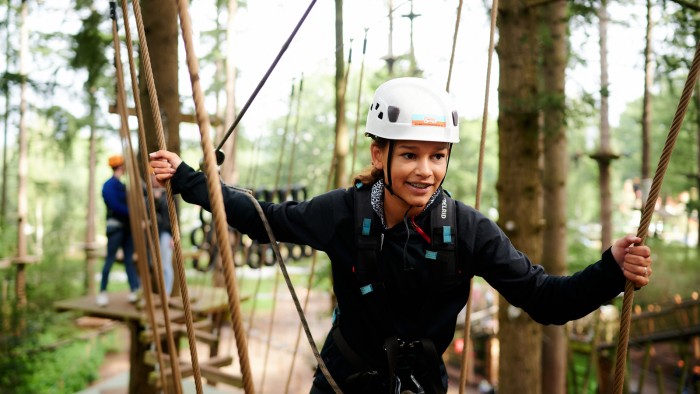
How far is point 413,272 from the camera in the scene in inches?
64.1

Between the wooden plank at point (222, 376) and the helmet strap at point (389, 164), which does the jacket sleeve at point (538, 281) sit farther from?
the wooden plank at point (222, 376)

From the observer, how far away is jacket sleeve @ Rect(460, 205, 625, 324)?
152 cm

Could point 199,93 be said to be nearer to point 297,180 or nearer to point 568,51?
point 568,51

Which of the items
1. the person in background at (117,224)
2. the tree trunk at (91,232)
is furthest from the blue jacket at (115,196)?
the tree trunk at (91,232)

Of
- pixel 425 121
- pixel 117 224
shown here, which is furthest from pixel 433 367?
pixel 117 224

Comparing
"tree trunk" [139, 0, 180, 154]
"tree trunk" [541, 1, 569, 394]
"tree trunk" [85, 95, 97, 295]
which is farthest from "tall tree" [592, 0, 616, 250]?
"tree trunk" [85, 95, 97, 295]

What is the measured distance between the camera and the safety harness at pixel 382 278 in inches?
63.6

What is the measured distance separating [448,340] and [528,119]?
3.19 m

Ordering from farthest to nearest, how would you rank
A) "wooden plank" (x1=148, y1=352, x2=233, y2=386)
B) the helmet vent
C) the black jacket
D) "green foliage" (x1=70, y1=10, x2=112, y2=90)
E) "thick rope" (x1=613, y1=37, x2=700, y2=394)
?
"green foliage" (x1=70, y1=10, x2=112, y2=90)
"wooden plank" (x1=148, y1=352, x2=233, y2=386)
the helmet vent
the black jacket
"thick rope" (x1=613, y1=37, x2=700, y2=394)

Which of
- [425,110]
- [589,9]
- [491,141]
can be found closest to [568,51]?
[589,9]

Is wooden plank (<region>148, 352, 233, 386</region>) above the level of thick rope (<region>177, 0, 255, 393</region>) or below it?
below

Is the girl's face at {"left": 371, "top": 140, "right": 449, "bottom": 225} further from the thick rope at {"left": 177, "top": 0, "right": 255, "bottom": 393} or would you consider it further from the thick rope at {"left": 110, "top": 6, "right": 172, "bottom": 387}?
the thick rope at {"left": 110, "top": 6, "right": 172, "bottom": 387}

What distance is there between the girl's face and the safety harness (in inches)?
2.7

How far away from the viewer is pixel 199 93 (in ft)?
3.98
